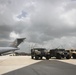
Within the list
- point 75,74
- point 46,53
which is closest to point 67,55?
point 46,53

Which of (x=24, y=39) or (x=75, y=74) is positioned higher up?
(x=24, y=39)

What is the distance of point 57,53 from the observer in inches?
1580

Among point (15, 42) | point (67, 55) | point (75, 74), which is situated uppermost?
point (15, 42)

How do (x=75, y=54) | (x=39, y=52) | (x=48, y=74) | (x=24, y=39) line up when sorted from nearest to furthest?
(x=48, y=74)
(x=39, y=52)
(x=75, y=54)
(x=24, y=39)

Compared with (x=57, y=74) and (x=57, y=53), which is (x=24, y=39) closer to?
(x=57, y=53)

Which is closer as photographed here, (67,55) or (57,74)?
(57,74)

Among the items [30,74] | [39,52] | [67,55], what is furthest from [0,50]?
[30,74]

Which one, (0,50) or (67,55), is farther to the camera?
(0,50)

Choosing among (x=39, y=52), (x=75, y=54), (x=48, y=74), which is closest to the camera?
(x=48, y=74)

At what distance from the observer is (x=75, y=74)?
15.0 metres

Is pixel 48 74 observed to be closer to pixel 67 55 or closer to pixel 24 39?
pixel 67 55

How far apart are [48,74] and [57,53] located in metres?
25.4

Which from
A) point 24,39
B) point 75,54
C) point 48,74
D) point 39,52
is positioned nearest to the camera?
point 48,74

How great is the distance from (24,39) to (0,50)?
77.9 ft
